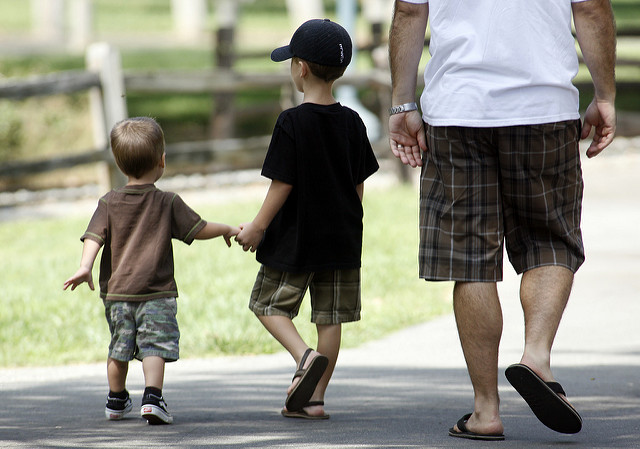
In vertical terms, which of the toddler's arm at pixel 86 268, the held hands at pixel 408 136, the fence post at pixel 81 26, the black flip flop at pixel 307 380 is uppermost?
the fence post at pixel 81 26

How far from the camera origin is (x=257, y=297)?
404 centimetres

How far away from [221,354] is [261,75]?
8.04 meters

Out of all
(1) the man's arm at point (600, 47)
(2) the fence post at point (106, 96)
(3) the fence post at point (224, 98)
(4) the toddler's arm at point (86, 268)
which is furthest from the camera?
(3) the fence post at point (224, 98)

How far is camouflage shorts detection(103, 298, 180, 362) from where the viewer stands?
381cm

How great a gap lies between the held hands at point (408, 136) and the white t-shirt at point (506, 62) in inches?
7.2

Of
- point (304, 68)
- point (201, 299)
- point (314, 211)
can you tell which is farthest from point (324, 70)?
point (201, 299)

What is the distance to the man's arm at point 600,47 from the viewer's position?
11.5 feet

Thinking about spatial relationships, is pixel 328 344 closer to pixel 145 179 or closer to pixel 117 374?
pixel 117 374

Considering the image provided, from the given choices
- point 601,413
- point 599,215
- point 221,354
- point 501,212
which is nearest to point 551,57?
point 501,212

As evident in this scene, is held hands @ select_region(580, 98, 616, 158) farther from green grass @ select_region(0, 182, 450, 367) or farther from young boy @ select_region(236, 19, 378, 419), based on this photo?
green grass @ select_region(0, 182, 450, 367)

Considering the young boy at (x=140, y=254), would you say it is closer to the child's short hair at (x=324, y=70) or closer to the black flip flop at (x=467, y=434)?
the child's short hair at (x=324, y=70)

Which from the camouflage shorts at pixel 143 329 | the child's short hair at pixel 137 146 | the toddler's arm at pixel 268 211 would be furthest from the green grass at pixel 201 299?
the child's short hair at pixel 137 146

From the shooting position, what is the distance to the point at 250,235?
3.88m

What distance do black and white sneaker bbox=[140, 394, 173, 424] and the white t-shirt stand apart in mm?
1452
